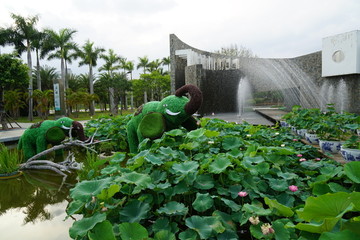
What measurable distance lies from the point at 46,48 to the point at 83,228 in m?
29.0

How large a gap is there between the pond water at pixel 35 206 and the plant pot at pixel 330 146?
3.68m

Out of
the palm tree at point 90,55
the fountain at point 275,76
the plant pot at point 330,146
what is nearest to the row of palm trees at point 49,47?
the palm tree at point 90,55

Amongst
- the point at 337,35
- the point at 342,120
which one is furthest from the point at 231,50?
the point at 342,120

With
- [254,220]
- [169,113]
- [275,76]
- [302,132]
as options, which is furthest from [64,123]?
[275,76]

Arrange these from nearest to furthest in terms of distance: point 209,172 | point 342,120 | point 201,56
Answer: point 209,172 → point 342,120 → point 201,56

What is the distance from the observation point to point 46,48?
85.0ft

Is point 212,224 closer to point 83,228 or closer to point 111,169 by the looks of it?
point 83,228

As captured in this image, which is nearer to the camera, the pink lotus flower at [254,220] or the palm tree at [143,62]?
the pink lotus flower at [254,220]

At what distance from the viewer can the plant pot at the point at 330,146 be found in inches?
142

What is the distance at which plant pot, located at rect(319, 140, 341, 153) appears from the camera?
11.8 ft

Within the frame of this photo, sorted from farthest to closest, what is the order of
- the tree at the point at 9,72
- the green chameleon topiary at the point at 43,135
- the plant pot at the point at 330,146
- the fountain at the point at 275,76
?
the tree at the point at 9,72 < the fountain at the point at 275,76 < the green chameleon topiary at the point at 43,135 < the plant pot at the point at 330,146

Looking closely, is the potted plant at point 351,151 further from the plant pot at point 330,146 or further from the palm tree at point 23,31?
the palm tree at point 23,31

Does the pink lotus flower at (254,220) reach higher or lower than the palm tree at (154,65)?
lower

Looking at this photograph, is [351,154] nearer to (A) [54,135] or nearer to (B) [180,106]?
(B) [180,106]
